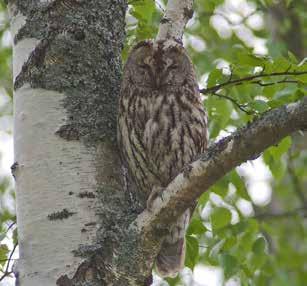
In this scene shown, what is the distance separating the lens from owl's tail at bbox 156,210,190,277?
2.84 metres

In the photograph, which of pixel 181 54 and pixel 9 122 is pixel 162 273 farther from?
pixel 9 122

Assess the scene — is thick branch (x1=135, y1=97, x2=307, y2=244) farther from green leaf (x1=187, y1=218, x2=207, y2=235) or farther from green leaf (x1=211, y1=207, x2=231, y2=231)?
green leaf (x1=211, y1=207, x2=231, y2=231)

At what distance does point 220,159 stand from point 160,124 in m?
0.78

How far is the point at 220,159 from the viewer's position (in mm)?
1925

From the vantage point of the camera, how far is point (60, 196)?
84.0 inches

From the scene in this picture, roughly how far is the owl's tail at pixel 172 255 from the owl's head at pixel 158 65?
53 cm

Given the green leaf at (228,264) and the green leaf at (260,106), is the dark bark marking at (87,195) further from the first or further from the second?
the green leaf at (228,264)

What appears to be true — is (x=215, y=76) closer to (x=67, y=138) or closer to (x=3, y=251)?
(x=67, y=138)

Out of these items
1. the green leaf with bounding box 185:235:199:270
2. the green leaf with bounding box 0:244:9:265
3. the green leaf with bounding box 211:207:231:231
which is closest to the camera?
the green leaf with bounding box 0:244:9:265

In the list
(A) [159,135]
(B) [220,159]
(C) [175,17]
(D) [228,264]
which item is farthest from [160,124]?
(B) [220,159]

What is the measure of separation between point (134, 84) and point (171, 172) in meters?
0.35

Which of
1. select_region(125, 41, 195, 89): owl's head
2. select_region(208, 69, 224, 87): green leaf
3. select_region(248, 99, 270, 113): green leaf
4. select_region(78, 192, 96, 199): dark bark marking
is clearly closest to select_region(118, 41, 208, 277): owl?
select_region(125, 41, 195, 89): owl's head

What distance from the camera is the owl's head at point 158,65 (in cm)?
289

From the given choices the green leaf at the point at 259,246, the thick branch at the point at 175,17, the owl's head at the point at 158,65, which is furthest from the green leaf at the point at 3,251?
the green leaf at the point at 259,246
